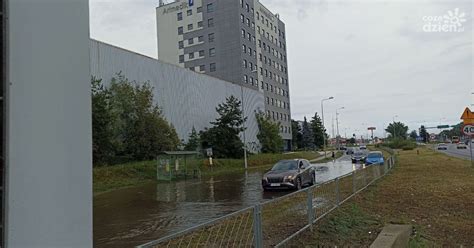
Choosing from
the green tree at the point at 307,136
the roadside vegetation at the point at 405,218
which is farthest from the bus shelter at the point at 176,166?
the green tree at the point at 307,136

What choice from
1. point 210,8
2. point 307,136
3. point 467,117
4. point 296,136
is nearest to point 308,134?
point 307,136

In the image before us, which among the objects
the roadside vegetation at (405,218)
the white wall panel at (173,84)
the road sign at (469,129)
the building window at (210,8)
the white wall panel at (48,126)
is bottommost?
the roadside vegetation at (405,218)

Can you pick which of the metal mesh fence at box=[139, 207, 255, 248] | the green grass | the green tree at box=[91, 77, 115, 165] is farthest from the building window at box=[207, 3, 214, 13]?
the metal mesh fence at box=[139, 207, 255, 248]

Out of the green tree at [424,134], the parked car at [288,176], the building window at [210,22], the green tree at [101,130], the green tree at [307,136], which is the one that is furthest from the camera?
the green tree at [424,134]

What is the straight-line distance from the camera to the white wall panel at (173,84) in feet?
124

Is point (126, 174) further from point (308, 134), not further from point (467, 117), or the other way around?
point (308, 134)

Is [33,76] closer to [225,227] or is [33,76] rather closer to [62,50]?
Answer: [62,50]

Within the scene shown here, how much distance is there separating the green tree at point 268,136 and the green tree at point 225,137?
14.0 metres

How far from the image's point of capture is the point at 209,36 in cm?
7781

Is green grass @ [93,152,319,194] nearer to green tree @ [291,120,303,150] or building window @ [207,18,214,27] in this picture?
building window @ [207,18,214,27]

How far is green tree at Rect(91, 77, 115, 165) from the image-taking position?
30.6 meters

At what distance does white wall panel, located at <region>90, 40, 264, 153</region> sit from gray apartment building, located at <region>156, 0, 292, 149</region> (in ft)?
47.0

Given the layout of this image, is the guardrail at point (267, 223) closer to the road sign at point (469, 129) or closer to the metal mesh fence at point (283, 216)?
the metal mesh fence at point (283, 216)

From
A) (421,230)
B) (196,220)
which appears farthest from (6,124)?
(196,220)
